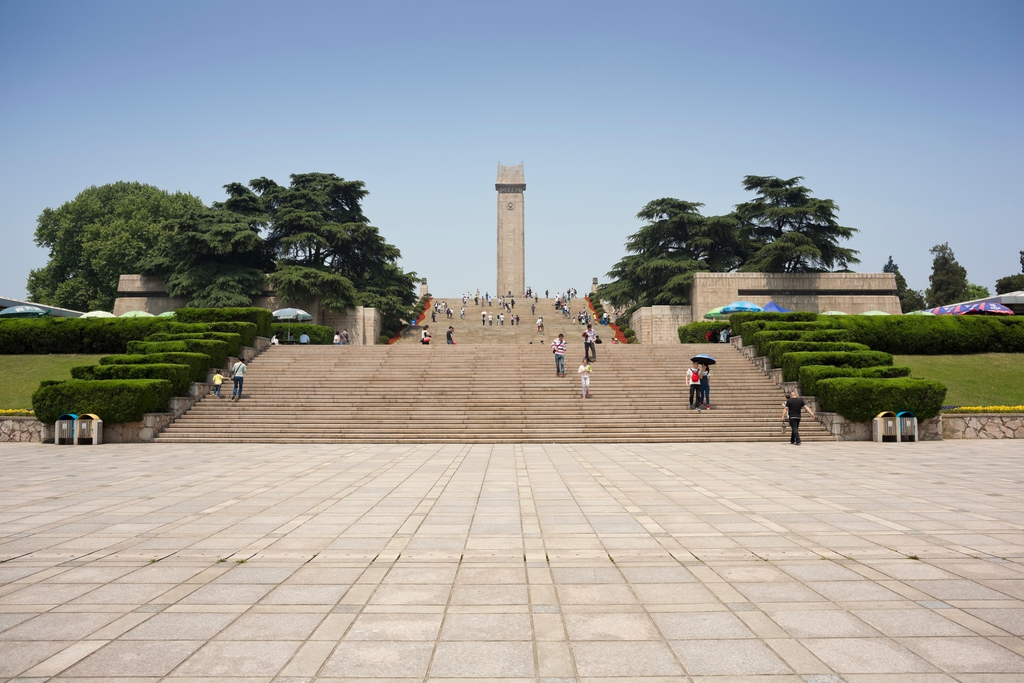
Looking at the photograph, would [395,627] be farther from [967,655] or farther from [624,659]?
[967,655]

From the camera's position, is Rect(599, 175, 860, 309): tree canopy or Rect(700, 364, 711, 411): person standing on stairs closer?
Rect(700, 364, 711, 411): person standing on stairs

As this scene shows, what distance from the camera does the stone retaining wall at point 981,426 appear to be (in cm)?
1877

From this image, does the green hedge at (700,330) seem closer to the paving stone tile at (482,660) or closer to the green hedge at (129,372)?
the green hedge at (129,372)

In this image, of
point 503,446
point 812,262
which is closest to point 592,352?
point 503,446

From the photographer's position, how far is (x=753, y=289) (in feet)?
142

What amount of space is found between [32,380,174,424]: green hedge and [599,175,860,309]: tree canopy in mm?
33387

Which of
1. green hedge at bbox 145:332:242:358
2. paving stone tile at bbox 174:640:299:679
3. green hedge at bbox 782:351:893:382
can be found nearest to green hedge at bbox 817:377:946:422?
green hedge at bbox 782:351:893:382

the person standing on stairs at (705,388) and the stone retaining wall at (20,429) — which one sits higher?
the person standing on stairs at (705,388)

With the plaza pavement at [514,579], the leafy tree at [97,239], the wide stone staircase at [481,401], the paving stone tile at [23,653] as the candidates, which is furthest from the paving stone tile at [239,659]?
the leafy tree at [97,239]

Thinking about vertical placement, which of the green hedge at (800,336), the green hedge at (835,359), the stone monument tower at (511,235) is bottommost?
the green hedge at (835,359)

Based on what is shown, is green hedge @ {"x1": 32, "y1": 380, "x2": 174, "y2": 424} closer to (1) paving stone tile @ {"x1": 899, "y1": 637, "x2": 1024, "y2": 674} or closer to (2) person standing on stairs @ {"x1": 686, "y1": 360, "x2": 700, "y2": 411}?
(2) person standing on stairs @ {"x1": 686, "y1": 360, "x2": 700, "y2": 411}

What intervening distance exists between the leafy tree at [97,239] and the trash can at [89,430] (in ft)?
127

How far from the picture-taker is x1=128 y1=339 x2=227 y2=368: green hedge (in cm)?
2233

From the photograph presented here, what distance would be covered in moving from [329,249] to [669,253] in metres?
25.5
